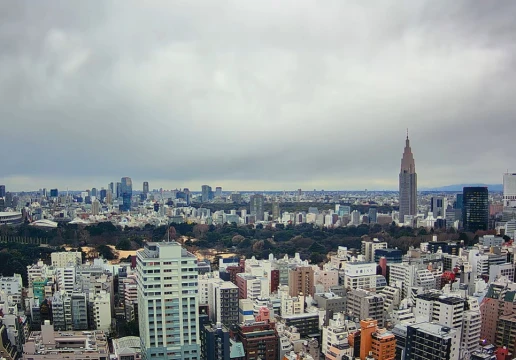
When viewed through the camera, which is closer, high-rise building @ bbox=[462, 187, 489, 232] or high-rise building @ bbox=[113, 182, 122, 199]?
high-rise building @ bbox=[462, 187, 489, 232]

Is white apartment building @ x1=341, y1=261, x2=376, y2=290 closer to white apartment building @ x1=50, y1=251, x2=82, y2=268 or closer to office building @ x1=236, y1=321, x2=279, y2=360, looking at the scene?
office building @ x1=236, y1=321, x2=279, y2=360

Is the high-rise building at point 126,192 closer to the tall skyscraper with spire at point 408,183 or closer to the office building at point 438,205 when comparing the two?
the tall skyscraper with spire at point 408,183

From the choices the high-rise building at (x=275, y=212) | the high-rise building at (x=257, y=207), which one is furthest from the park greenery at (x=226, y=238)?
the high-rise building at (x=257, y=207)

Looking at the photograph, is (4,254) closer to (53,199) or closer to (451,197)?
(53,199)

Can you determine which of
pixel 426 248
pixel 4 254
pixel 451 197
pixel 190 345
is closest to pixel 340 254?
pixel 426 248

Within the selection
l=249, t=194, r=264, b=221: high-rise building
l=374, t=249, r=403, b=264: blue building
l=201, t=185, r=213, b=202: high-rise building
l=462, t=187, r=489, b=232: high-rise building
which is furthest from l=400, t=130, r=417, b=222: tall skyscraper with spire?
l=201, t=185, r=213, b=202: high-rise building

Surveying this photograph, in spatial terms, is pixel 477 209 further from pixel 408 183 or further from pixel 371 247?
pixel 371 247
